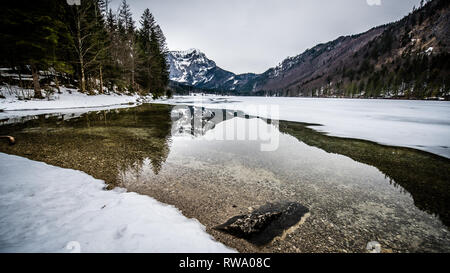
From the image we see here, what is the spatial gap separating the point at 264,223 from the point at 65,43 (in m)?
29.5

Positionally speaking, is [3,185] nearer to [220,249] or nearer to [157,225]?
[157,225]

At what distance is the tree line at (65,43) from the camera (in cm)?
1552

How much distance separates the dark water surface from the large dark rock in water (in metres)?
0.13

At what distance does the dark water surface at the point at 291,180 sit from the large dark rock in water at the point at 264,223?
0.44 ft

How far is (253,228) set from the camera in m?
3.08

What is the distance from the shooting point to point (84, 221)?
280 cm

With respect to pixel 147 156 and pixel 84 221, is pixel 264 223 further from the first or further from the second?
pixel 147 156

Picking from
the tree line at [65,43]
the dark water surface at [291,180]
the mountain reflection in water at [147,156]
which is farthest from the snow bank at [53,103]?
the dark water surface at [291,180]

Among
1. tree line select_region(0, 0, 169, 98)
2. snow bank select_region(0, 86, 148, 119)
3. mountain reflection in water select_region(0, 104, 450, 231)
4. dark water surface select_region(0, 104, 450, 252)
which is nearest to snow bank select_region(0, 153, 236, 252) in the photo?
dark water surface select_region(0, 104, 450, 252)

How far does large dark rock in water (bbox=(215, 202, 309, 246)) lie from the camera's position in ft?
9.76

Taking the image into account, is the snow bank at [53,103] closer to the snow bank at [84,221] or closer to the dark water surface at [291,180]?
the dark water surface at [291,180]

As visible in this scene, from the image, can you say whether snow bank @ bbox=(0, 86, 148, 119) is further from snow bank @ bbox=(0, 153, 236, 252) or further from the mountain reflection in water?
snow bank @ bbox=(0, 153, 236, 252)
